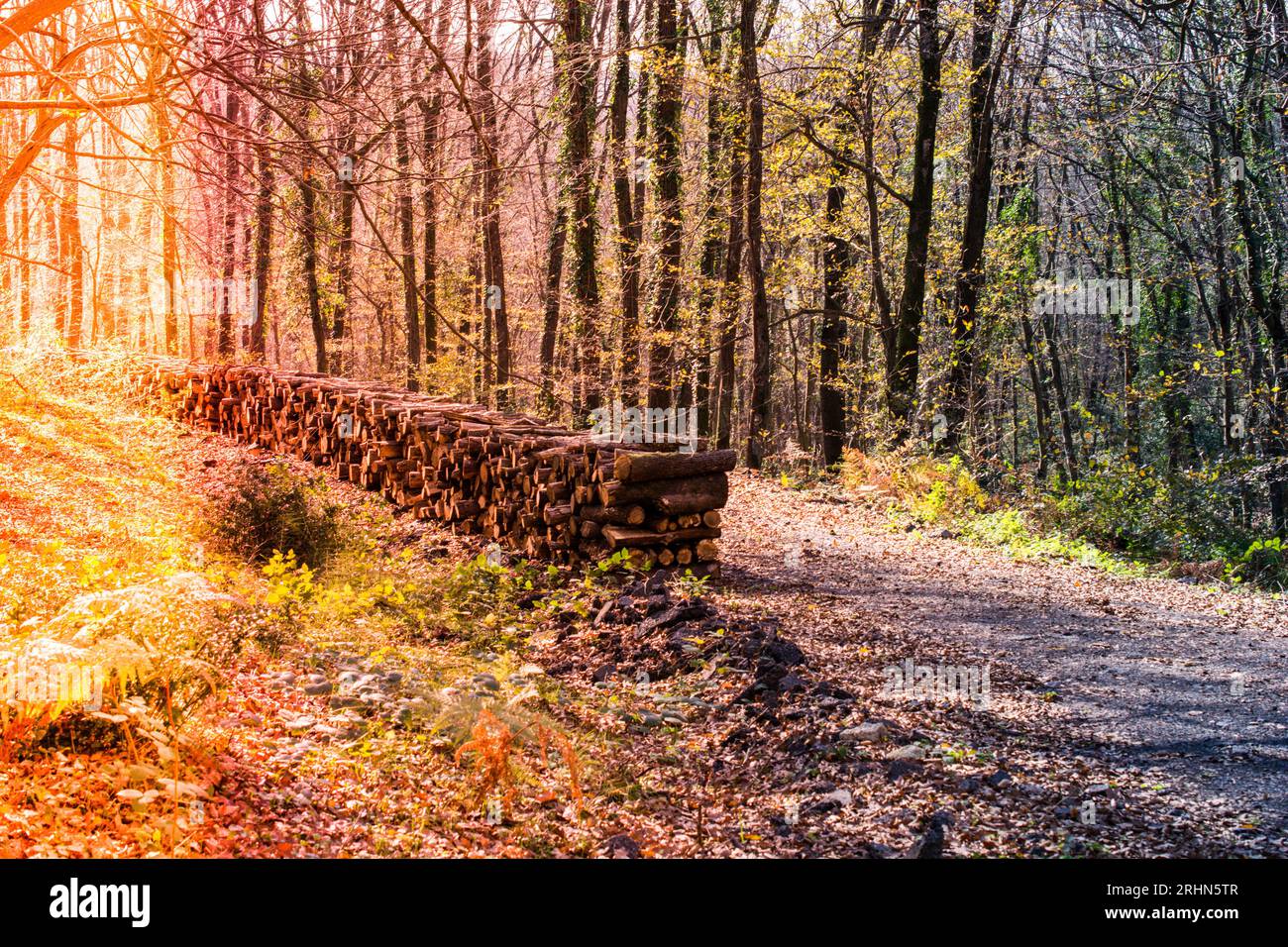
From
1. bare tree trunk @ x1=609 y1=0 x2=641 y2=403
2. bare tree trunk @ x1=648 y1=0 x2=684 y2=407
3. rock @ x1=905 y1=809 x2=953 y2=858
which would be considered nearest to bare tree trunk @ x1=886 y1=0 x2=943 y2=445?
bare tree trunk @ x1=648 y1=0 x2=684 y2=407

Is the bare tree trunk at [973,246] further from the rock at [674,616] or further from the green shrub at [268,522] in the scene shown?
the green shrub at [268,522]

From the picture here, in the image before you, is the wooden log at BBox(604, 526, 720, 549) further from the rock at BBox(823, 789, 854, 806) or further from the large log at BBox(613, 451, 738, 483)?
the rock at BBox(823, 789, 854, 806)

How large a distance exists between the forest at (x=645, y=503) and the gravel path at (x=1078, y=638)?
47 millimetres

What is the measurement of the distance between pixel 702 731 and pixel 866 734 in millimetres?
831

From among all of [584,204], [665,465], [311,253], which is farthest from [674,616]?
[311,253]

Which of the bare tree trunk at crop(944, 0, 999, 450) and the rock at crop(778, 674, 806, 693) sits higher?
the bare tree trunk at crop(944, 0, 999, 450)

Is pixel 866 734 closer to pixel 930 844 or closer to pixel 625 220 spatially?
pixel 930 844

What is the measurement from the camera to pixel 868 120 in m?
15.4

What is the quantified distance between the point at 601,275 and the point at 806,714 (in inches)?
660

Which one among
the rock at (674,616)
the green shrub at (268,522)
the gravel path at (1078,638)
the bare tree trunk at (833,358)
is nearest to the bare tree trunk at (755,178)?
the bare tree trunk at (833,358)

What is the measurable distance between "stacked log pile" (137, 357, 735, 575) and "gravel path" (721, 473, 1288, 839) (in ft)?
2.80

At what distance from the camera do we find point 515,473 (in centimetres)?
936

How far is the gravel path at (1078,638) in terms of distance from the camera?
4512mm

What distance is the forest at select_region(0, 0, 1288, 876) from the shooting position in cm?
396
